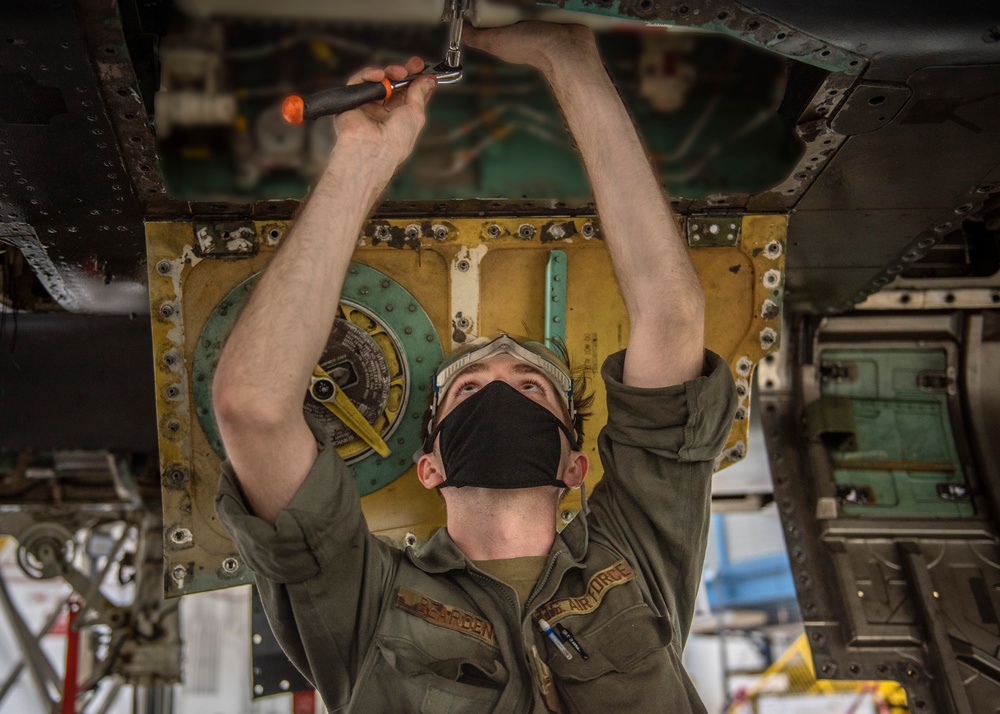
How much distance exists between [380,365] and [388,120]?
868 millimetres

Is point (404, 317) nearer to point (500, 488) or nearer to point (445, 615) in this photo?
point (500, 488)

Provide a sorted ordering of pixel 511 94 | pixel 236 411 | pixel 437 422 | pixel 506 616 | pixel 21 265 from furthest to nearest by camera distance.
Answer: pixel 511 94, pixel 21 265, pixel 437 422, pixel 506 616, pixel 236 411

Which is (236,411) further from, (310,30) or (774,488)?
(774,488)

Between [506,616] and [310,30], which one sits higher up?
[310,30]

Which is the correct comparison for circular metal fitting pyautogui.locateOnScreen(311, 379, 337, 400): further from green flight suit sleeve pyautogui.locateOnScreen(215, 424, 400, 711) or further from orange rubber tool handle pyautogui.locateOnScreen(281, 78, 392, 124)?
orange rubber tool handle pyautogui.locateOnScreen(281, 78, 392, 124)

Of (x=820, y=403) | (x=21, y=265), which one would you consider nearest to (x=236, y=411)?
(x=21, y=265)

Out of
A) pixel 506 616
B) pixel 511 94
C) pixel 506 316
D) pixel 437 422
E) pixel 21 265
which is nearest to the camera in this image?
pixel 506 616

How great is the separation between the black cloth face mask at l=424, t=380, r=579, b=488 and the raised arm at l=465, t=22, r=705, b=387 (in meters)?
0.26

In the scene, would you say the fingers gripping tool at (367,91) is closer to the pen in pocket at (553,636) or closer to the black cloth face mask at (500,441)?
the black cloth face mask at (500,441)

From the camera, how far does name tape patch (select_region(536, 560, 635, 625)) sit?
2.29 metres

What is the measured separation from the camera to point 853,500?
3686 millimetres

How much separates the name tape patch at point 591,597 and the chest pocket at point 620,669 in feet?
0.08

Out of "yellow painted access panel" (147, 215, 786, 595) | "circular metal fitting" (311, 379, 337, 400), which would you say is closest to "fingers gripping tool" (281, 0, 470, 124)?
"yellow painted access panel" (147, 215, 786, 595)

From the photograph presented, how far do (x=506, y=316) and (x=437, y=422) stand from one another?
48cm
